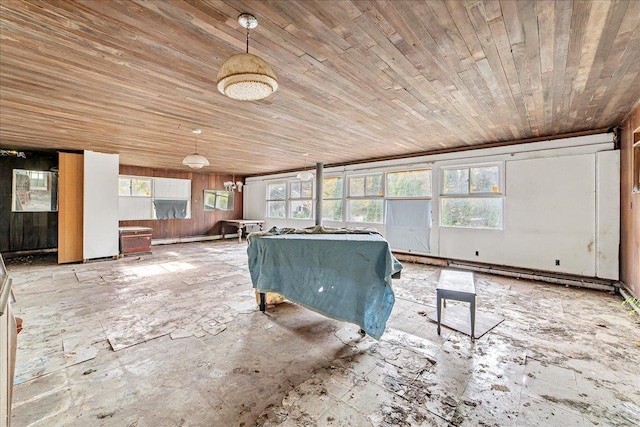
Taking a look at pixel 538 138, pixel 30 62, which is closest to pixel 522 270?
pixel 538 138

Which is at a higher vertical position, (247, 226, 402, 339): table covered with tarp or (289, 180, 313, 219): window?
(289, 180, 313, 219): window

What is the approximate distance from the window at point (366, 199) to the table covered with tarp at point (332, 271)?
171 inches

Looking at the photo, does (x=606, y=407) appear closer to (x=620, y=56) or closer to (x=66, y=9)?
(x=620, y=56)

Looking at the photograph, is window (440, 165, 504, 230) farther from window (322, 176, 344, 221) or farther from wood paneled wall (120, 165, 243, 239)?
wood paneled wall (120, 165, 243, 239)

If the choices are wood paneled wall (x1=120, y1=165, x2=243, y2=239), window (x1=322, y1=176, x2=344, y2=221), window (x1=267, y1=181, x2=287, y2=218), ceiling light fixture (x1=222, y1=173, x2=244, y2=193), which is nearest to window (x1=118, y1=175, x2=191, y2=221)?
wood paneled wall (x1=120, y1=165, x2=243, y2=239)

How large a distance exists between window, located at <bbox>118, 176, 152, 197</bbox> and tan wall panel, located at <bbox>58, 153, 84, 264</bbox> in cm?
273

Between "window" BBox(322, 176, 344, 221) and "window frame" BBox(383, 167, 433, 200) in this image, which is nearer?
"window frame" BBox(383, 167, 433, 200)

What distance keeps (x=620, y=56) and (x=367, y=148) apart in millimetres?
4207

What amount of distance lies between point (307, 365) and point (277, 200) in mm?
8811

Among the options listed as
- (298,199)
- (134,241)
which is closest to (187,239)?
(134,241)

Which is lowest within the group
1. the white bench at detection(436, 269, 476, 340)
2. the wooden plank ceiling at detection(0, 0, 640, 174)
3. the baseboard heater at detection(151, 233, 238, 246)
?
the baseboard heater at detection(151, 233, 238, 246)

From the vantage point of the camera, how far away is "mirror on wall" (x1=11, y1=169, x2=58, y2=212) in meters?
6.99

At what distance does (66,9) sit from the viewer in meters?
1.78

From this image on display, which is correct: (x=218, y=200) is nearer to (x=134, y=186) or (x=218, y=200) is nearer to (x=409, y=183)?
(x=134, y=186)
